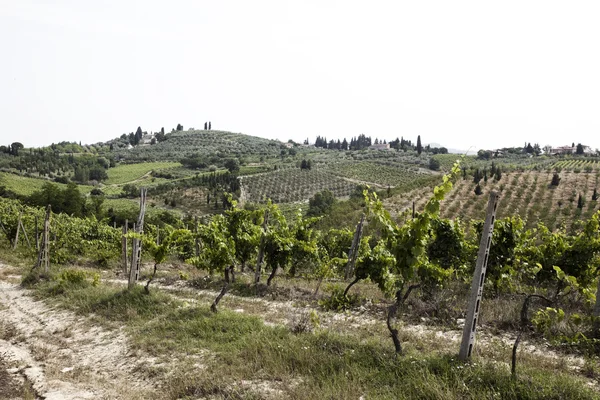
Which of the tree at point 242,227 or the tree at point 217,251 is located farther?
the tree at point 242,227

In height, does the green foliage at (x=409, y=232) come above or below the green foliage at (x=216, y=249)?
above

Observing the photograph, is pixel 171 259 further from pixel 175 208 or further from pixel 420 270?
pixel 175 208

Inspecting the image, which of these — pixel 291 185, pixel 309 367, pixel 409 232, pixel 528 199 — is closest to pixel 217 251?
pixel 309 367

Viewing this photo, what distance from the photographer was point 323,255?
19.1 metres

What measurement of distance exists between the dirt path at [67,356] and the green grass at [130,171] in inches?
4205

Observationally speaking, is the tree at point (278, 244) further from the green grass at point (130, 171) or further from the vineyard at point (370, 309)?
the green grass at point (130, 171)

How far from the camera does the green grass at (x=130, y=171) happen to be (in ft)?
360

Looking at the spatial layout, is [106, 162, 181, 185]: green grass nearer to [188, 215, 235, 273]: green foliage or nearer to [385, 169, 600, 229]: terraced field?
[385, 169, 600, 229]: terraced field

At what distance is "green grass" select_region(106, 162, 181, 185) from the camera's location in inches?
4323

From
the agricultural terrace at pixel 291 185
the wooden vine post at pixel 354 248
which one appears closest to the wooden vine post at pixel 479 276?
the wooden vine post at pixel 354 248

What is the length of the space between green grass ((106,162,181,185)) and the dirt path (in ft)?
350

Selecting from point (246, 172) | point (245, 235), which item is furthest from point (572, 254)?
point (246, 172)

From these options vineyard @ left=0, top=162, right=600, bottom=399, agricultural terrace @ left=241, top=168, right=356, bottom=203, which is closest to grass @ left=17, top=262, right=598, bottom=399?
vineyard @ left=0, top=162, right=600, bottom=399

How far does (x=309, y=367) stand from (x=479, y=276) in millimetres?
2968
